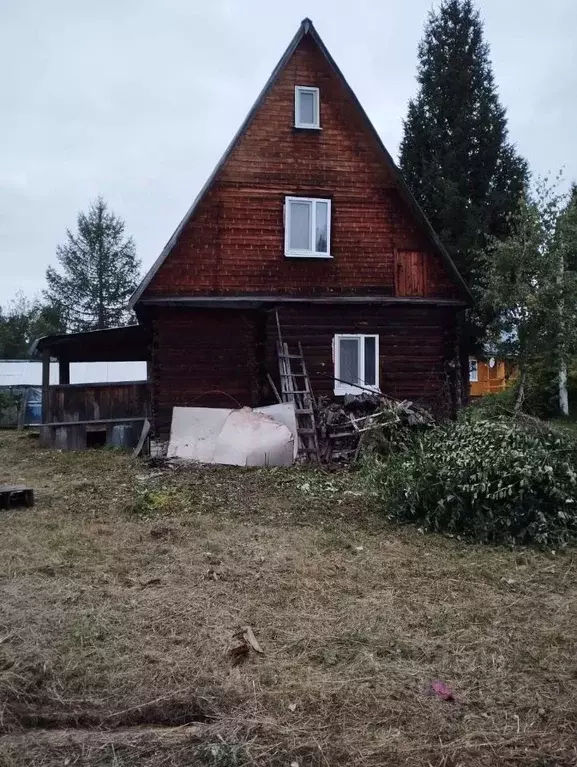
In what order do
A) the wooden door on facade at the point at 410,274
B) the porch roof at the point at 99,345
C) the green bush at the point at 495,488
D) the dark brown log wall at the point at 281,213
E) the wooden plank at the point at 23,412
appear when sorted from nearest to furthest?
A: the green bush at the point at 495,488, the dark brown log wall at the point at 281,213, the wooden door on facade at the point at 410,274, the porch roof at the point at 99,345, the wooden plank at the point at 23,412

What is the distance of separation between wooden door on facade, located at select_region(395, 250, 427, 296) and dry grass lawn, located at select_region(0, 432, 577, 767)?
783 cm

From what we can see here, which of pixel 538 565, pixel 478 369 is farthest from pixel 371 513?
pixel 478 369

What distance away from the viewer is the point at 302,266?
1355cm

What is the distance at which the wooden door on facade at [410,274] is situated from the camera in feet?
45.9

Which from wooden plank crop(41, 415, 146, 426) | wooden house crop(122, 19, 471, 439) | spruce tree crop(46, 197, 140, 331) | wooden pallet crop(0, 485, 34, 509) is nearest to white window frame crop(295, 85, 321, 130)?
wooden house crop(122, 19, 471, 439)

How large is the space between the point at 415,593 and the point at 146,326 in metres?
11.6

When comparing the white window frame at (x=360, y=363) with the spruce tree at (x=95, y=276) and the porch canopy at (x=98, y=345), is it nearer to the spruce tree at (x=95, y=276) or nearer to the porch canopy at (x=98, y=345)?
the porch canopy at (x=98, y=345)

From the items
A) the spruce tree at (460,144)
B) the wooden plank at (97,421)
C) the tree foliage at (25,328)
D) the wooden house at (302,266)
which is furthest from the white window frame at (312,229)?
the tree foliage at (25,328)

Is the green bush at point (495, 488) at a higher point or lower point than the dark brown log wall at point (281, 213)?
lower

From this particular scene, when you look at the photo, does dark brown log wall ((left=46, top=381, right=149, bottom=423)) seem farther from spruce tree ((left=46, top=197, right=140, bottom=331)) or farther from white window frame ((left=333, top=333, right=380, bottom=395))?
spruce tree ((left=46, top=197, right=140, bottom=331))

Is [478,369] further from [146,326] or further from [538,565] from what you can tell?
[538,565]

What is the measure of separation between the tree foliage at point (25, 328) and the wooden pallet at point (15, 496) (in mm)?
43023

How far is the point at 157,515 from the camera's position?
7.78 metres

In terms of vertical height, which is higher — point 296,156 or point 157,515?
point 296,156
